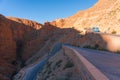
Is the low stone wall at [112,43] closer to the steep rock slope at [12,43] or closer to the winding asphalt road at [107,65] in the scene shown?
the winding asphalt road at [107,65]

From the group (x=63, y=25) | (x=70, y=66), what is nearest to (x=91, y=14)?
(x=63, y=25)

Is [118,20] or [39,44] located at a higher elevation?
[118,20]

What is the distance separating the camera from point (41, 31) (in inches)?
4309

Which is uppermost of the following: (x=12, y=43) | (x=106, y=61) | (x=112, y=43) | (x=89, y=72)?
(x=89, y=72)

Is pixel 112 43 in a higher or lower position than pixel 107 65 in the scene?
lower

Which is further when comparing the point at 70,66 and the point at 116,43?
the point at 116,43

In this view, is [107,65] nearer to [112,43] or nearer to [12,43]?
[112,43]

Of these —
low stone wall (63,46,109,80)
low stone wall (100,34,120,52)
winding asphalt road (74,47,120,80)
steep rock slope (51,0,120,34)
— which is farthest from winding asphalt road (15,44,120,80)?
steep rock slope (51,0,120,34)

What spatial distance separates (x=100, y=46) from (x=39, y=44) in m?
60.9

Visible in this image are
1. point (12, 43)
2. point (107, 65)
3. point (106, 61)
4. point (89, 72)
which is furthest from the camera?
point (12, 43)

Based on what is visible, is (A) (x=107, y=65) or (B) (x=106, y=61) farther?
(B) (x=106, y=61)

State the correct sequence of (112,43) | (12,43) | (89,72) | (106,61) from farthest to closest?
1. (12,43)
2. (112,43)
3. (106,61)
4. (89,72)

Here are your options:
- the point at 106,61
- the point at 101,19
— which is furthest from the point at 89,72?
the point at 101,19

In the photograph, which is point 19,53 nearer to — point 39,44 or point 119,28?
point 39,44
